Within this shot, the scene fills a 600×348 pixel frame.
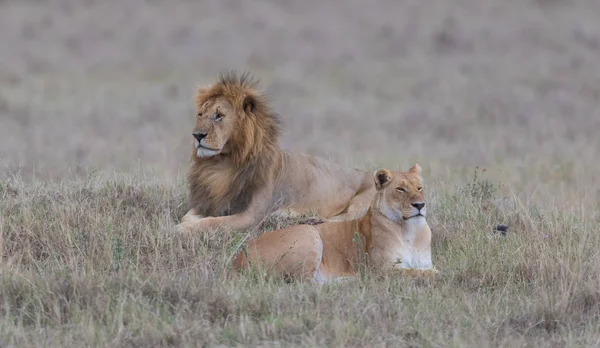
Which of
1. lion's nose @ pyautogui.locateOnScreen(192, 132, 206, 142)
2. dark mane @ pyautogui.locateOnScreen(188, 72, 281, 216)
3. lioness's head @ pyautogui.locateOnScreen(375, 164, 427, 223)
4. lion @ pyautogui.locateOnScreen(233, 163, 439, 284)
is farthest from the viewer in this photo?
dark mane @ pyautogui.locateOnScreen(188, 72, 281, 216)

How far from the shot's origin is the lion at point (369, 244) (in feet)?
28.6

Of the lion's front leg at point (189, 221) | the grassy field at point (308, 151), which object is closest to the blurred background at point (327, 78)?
the grassy field at point (308, 151)

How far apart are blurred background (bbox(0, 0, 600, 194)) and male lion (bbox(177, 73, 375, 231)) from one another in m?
3.90

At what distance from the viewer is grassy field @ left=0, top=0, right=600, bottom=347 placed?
7.49 meters

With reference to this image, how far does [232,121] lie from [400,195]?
178cm

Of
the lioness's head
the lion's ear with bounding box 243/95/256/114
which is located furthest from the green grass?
the lion's ear with bounding box 243/95/256/114

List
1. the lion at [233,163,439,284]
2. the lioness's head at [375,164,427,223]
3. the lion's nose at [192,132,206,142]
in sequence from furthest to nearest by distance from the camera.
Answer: the lion's nose at [192,132,206,142] → the lioness's head at [375,164,427,223] → the lion at [233,163,439,284]

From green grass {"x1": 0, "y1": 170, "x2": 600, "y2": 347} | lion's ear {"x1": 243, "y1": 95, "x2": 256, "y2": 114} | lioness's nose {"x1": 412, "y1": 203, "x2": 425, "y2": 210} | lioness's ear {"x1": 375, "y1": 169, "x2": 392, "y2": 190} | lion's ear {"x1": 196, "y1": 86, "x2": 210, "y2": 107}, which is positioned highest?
lion's ear {"x1": 196, "y1": 86, "x2": 210, "y2": 107}

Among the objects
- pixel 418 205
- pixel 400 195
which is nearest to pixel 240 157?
pixel 400 195

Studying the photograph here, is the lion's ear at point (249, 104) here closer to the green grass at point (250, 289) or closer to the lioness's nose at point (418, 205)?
the green grass at point (250, 289)

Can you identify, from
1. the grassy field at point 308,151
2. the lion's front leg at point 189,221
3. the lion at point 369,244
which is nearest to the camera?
the grassy field at point 308,151

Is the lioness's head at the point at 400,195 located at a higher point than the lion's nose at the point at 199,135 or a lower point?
lower

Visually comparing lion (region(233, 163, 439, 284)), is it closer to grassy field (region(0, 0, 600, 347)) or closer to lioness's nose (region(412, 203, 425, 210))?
lioness's nose (region(412, 203, 425, 210))

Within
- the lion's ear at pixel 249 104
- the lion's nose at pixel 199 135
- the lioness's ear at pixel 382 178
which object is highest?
the lion's ear at pixel 249 104
